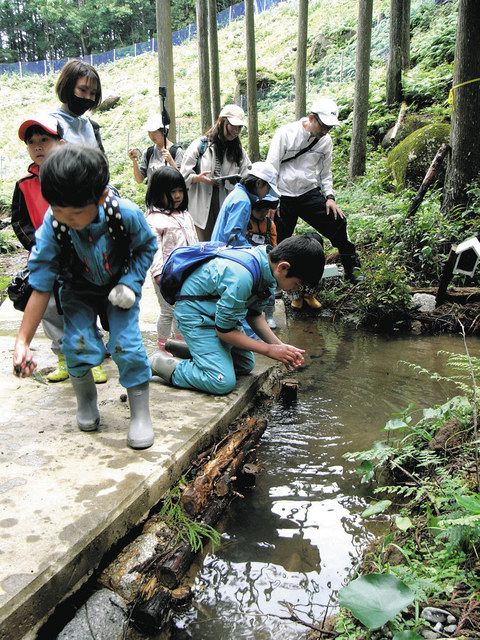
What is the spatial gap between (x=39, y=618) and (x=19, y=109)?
36808mm

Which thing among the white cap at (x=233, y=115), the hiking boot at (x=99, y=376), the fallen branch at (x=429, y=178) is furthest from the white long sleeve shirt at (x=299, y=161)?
the hiking boot at (x=99, y=376)

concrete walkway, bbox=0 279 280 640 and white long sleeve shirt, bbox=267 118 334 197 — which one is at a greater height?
white long sleeve shirt, bbox=267 118 334 197

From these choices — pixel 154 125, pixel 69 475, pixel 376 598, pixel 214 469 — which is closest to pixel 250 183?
pixel 154 125

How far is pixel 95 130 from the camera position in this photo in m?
3.70

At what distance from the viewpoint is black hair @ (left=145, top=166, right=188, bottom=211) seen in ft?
12.5

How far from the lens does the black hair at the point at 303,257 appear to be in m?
2.94

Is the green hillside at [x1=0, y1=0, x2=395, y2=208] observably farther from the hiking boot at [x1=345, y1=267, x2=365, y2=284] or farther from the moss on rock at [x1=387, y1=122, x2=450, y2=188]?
the hiking boot at [x1=345, y1=267, x2=365, y2=284]

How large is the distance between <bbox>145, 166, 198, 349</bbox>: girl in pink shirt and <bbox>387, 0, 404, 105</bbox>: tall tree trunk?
8.73 metres

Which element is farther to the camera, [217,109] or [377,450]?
[217,109]

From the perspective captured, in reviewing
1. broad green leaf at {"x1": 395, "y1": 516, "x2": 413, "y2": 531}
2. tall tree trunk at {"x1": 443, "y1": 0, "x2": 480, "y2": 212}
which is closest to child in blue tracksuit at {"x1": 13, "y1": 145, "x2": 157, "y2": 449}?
broad green leaf at {"x1": 395, "y1": 516, "x2": 413, "y2": 531}

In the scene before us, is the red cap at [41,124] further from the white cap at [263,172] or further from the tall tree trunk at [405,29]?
the tall tree trunk at [405,29]

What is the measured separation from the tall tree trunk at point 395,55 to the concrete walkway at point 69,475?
971 cm

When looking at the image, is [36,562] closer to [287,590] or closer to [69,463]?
[69,463]

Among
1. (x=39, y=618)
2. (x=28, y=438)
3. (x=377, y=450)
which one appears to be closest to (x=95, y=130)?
(x=28, y=438)
